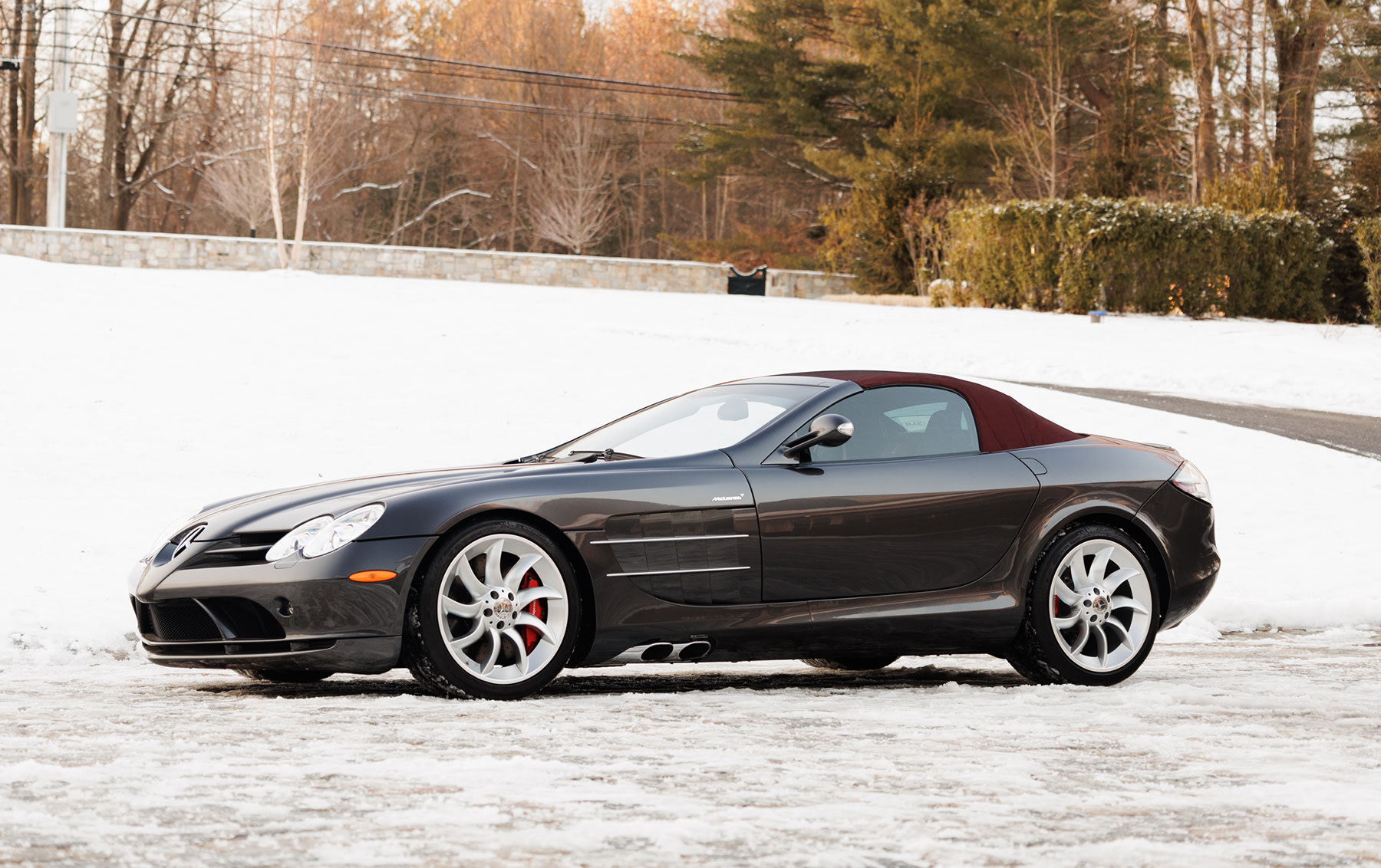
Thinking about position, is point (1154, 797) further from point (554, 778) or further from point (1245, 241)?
point (1245, 241)

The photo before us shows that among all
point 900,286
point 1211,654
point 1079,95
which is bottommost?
point 1211,654

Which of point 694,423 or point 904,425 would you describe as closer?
point 694,423

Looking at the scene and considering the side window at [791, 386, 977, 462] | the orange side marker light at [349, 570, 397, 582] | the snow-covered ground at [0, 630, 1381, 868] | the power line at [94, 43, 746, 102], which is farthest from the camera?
the power line at [94, 43, 746, 102]

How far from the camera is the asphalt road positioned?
1579 cm

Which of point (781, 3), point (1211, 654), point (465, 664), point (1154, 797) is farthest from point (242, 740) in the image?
point (781, 3)

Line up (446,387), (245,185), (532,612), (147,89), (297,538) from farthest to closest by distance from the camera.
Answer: (147,89) < (245,185) < (446,387) < (532,612) < (297,538)

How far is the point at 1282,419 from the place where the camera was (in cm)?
1755

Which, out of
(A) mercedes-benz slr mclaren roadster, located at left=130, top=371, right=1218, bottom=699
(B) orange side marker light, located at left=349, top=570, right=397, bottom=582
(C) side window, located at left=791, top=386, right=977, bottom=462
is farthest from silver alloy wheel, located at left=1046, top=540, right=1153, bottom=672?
(B) orange side marker light, located at left=349, top=570, right=397, bottom=582

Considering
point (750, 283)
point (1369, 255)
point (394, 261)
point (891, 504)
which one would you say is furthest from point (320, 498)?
point (750, 283)

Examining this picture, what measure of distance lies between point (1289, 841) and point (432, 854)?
212 cm

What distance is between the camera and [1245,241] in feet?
92.0

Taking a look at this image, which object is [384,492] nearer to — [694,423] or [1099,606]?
[694,423]

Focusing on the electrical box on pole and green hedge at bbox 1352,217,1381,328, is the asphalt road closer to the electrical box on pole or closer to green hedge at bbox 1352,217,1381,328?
green hedge at bbox 1352,217,1381,328

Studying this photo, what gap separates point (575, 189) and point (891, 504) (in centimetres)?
5233
